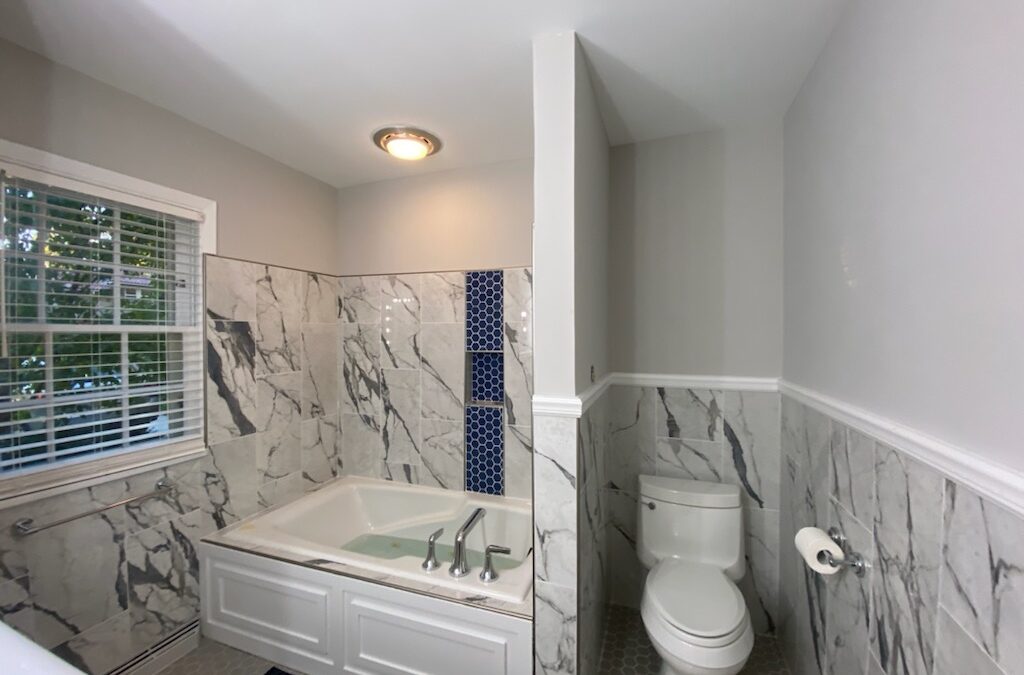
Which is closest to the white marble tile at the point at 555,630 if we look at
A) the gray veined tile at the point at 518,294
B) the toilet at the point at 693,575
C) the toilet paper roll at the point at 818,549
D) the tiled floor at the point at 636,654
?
the toilet at the point at 693,575

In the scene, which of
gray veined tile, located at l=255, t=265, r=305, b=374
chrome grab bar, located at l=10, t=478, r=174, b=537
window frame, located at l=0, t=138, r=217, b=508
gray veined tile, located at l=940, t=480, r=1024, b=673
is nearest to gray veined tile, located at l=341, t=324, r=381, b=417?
gray veined tile, located at l=255, t=265, r=305, b=374

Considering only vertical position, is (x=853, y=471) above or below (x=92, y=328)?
below

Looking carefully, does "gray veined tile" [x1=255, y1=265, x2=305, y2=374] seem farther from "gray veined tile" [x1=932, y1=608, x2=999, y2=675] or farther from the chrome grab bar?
"gray veined tile" [x1=932, y1=608, x2=999, y2=675]

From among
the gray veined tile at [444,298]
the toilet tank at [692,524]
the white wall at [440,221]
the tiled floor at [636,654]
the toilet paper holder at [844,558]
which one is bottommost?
the tiled floor at [636,654]

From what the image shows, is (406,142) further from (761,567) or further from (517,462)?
(761,567)

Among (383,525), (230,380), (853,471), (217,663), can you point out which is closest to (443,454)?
(383,525)

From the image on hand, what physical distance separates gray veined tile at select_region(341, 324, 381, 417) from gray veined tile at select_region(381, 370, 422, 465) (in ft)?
0.24

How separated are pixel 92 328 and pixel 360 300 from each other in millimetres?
1314

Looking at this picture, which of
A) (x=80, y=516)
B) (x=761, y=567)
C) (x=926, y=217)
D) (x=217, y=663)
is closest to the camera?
(x=926, y=217)

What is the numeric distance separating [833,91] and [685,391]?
4.36ft

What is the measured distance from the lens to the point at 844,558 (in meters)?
1.19

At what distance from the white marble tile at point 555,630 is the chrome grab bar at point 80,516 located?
1712 mm

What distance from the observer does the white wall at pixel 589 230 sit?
1394mm

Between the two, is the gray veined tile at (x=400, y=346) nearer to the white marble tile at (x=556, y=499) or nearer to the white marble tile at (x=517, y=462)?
the white marble tile at (x=517, y=462)
